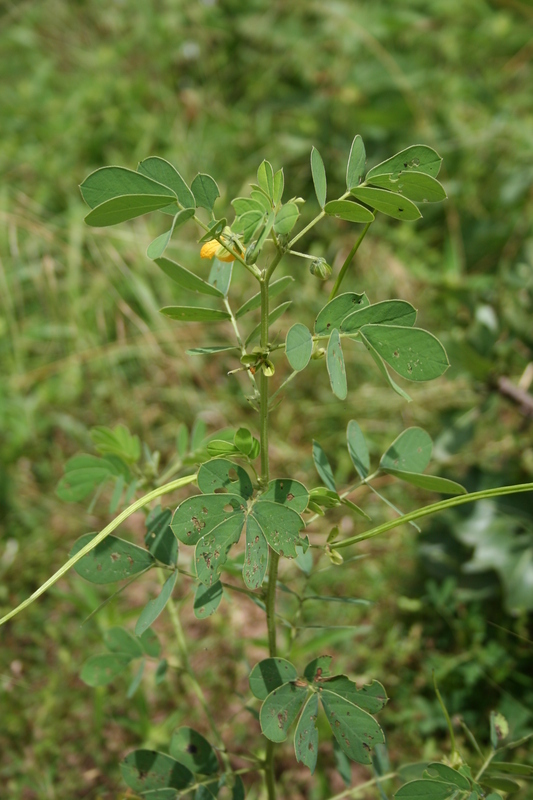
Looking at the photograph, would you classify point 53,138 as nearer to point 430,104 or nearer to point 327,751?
point 430,104

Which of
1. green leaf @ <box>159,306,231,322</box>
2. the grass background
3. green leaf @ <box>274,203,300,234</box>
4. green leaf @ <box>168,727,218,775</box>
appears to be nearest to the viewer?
green leaf @ <box>274,203,300,234</box>

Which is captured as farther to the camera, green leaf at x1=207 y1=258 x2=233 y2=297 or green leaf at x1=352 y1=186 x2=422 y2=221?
green leaf at x1=207 y1=258 x2=233 y2=297

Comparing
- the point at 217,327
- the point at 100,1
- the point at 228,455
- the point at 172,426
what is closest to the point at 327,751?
the point at 228,455

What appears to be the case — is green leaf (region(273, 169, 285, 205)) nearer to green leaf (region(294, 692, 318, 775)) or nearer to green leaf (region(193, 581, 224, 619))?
green leaf (region(193, 581, 224, 619))

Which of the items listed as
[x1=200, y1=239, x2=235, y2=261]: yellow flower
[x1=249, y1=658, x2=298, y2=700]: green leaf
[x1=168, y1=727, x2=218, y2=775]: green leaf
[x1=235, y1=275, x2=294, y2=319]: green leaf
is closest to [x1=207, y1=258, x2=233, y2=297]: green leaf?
[x1=235, y1=275, x2=294, y2=319]: green leaf

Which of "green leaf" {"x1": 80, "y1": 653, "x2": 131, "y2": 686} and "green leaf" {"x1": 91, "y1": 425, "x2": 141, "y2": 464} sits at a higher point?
"green leaf" {"x1": 91, "y1": 425, "x2": 141, "y2": 464}

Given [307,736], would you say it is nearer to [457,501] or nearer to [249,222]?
[457,501]

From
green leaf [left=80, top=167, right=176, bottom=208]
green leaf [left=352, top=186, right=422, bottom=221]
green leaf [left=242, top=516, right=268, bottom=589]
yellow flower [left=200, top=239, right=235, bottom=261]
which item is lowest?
green leaf [left=242, top=516, right=268, bottom=589]
